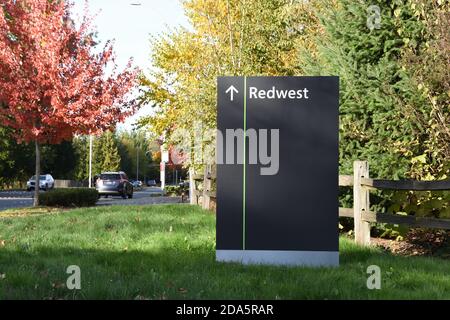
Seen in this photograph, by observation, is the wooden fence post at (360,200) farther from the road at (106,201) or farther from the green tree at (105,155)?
the green tree at (105,155)

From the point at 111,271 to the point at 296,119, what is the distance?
2.96m

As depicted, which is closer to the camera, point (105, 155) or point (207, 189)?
point (207, 189)

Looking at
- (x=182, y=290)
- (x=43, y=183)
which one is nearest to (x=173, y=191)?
(x=43, y=183)

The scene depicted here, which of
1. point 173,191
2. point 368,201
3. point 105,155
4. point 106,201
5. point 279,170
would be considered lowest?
point 106,201

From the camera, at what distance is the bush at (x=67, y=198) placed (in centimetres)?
2287

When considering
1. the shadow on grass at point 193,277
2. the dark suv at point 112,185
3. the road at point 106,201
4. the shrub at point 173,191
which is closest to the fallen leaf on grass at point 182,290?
the shadow on grass at point 193,277

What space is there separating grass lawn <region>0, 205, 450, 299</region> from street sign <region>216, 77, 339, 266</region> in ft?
1.56

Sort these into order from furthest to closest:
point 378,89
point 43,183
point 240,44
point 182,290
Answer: point 43,183 < point 240,44 < point 378,89 < point 182,290

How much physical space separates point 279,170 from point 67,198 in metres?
17.6

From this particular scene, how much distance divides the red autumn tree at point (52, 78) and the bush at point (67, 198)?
797 mm

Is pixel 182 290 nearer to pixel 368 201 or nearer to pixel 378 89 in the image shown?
pixel 368 201

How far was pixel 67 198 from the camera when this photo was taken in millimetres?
23516

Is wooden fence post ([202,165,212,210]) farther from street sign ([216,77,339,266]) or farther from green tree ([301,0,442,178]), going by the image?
street sign ([216,77,339,266])
